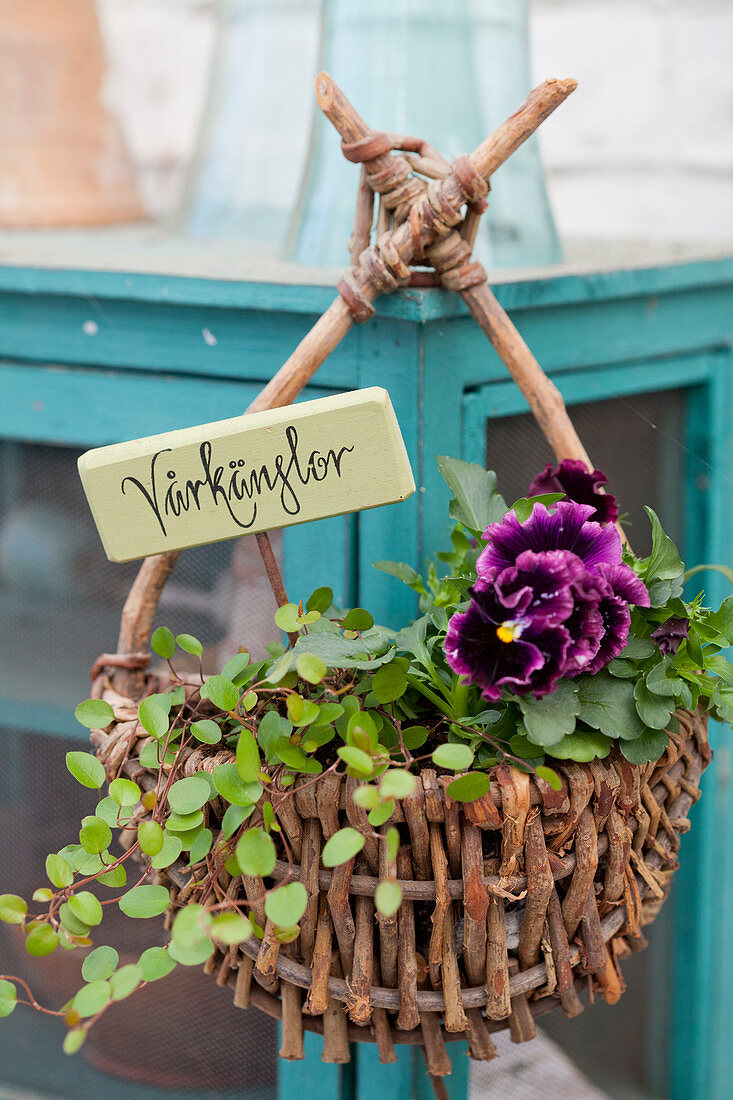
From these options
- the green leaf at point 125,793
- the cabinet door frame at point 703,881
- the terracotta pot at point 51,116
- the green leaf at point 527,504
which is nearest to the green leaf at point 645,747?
the green leaf at point 527,504

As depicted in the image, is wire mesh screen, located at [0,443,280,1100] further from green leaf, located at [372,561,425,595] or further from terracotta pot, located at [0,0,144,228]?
terracotta pot, located at [0,0,144,228]

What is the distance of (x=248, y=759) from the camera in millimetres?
393

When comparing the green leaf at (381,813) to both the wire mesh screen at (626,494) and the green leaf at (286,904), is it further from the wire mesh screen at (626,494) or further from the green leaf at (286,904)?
the wire mesh screen at (626,494)

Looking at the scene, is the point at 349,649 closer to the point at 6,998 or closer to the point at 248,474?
the point at 248,474

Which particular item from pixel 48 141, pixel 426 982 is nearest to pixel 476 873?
pixel 426 982

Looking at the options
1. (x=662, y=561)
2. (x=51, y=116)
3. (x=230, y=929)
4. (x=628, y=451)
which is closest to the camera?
(x=230, y=929)

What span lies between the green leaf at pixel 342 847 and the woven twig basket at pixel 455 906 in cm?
3

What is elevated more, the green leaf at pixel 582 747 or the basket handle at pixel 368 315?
the basket handle at pixel 368 315

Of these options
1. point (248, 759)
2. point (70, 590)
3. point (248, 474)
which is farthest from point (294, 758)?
point (70, 590)

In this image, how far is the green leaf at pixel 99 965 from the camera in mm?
396

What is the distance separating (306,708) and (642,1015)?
55 centimetres

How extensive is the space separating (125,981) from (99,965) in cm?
5

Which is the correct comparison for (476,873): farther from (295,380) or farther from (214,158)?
(214,158)

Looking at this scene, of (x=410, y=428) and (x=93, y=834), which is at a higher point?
(x=410, y=428)
